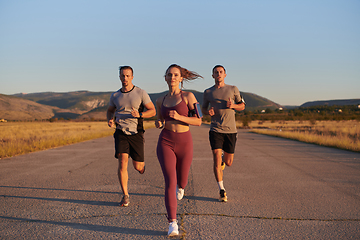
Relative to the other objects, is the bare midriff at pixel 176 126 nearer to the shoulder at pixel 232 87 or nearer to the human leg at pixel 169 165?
the human leg at pixel 169 165

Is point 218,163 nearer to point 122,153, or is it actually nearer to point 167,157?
point 122,153

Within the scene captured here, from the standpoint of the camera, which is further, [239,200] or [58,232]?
[239,200]

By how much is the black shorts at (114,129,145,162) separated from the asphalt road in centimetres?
84

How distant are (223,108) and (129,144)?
1823mm

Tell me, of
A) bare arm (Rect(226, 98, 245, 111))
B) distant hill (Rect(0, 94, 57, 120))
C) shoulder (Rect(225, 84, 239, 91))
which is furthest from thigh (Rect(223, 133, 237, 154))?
distant hill (Rect(0, 94, 57, 120))

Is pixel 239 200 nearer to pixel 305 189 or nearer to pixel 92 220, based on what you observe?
pixel 305 189

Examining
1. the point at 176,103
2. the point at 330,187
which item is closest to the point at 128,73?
the point at 176,103

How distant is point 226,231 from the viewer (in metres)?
3.91

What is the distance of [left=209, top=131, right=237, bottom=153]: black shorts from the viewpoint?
567 cm

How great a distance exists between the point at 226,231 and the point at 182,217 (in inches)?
31.9

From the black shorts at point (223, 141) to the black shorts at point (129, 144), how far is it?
4.31ft

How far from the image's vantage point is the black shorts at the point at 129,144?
520cm

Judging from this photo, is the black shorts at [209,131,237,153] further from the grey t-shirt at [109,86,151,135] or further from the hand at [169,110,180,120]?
the hand at [169,110,180,120]

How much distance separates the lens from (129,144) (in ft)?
17.4
